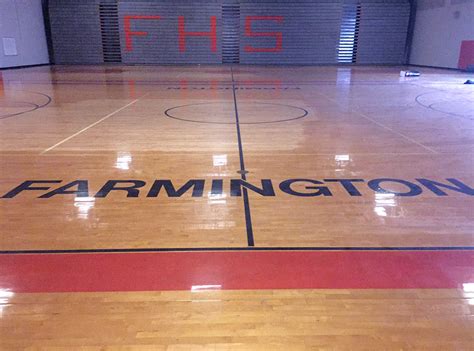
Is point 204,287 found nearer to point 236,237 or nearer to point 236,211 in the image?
point 236,237

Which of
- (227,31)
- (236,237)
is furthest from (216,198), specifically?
(227,31)

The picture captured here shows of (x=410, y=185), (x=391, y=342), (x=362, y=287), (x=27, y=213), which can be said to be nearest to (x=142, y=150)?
(x=27, y=213)

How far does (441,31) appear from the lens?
16.9 metres

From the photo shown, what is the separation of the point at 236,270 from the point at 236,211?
2.74 ft

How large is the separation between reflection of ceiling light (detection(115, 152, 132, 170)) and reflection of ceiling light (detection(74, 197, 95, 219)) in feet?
2.62

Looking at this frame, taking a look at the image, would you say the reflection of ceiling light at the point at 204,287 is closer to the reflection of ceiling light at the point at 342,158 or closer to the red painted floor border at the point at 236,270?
the red painted floor border at the point at 236,270

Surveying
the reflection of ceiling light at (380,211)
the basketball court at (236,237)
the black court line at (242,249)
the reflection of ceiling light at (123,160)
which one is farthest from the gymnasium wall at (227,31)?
the black court line at (242,249)

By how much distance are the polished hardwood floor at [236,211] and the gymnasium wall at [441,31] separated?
10381 millimetres

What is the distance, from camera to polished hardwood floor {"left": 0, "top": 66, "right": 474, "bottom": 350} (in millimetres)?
1814

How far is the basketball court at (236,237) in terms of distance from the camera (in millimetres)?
1829

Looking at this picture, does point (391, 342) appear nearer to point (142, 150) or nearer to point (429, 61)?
point (142, 150)

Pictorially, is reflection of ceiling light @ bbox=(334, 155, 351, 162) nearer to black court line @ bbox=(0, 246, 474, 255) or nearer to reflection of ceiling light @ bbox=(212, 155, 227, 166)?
reflection of ceiling light @ bbox=(212, 155, 227, 166)

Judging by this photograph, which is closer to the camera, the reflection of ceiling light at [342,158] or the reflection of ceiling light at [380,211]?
the reflection of ceiling light at [380,211]

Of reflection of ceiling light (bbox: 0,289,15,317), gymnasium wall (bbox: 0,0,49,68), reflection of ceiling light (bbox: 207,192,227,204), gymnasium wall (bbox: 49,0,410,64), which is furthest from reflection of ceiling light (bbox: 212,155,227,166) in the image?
gymnasium wall (bbox: 49,0,410,64)
